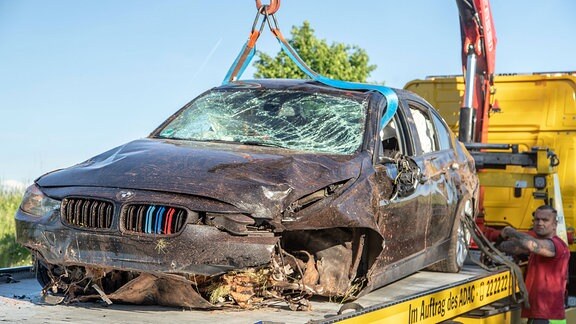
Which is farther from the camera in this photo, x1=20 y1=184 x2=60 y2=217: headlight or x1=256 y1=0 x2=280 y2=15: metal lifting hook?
x1=256 y1=0 x2=280 y2=15: metal lifting hook

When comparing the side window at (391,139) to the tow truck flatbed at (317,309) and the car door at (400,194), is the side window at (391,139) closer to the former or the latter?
the car door at (400,194)

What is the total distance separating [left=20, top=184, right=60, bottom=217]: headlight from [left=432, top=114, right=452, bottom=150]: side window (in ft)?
11.6

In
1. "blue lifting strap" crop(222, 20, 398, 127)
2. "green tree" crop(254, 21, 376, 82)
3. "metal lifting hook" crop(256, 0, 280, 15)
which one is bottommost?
"blue lifting strap" crop(222, 20, 398, 127)

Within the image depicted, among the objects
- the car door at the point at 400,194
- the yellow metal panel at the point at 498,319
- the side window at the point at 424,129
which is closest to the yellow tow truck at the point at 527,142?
the yellow metal panel at the point at 498,319

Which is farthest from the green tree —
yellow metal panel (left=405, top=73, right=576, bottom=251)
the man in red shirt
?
the man in red shirt

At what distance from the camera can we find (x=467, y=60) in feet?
38.0

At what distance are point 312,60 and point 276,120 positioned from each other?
2256cm

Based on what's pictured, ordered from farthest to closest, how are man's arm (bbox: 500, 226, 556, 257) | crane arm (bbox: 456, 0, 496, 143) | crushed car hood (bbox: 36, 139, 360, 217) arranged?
crane arm (bbox: 456, 0, 496, 143) < man's arm (bbox: 500, 226, 556, 257) < crushed car hood (bbox: 36, 139, 360, 217)

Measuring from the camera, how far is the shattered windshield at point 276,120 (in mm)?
6375

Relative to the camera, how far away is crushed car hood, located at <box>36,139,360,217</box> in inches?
205

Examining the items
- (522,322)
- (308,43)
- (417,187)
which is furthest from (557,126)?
(308,43)

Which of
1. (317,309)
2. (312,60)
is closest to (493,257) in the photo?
(317,309)

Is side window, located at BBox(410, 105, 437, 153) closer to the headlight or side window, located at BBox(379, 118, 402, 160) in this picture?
side window, located at BBox(379, 118, 402, 160)

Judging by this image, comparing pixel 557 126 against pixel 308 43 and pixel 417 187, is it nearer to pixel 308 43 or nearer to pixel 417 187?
pixel 417 187
